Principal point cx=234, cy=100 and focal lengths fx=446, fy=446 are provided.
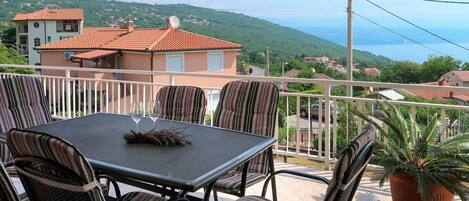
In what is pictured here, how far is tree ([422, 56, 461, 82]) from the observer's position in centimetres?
928

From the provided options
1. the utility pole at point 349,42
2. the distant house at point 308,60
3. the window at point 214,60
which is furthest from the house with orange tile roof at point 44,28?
the utility pole at point 349,42

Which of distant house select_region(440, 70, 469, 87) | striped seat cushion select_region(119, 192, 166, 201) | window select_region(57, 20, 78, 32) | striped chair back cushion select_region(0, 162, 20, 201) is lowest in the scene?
striped seat cushion select_region(119, 192, 166, 201)

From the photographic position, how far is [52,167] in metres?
1.66

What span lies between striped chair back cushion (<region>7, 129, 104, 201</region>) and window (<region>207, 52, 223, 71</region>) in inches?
847

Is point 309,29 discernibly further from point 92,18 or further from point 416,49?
point 92,18

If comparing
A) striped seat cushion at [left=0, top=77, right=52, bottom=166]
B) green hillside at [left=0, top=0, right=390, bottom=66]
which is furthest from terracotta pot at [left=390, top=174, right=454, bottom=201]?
green hillside at [left=0, top=0, right=390, bottom=66]

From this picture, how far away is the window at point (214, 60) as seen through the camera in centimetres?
2322

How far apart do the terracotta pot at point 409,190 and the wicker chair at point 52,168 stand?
6.73 ft

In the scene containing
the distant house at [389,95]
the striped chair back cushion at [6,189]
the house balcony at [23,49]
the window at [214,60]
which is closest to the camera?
the striped chair back cushion at [6,189]

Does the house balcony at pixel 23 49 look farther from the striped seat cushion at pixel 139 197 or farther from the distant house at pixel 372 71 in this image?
the striped seat cushion at pixel 139 197

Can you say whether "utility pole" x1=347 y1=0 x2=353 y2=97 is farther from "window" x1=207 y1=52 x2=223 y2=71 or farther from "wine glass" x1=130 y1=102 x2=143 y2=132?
"window" x1=207 y1=52 x2=223 y2=71

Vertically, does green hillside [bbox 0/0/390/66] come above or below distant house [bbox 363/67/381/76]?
above

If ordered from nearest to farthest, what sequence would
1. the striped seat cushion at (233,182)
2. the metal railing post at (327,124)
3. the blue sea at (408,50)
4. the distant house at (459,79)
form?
the striped seat cushion at (233,182) → the metal railing post at (327,124) → the distant house at (459,79) → the blue sea at (408,50)

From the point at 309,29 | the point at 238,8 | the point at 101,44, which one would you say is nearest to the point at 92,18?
the point at 101,44
